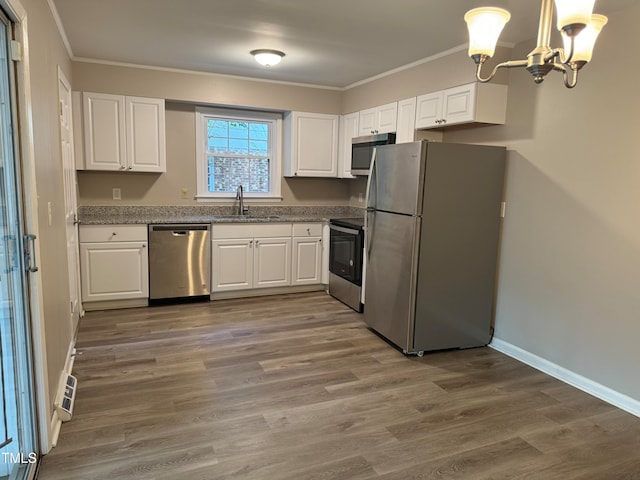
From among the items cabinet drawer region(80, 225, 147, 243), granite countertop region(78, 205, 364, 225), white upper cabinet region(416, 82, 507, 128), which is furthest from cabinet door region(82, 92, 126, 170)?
white upper cabinet region(416, 82, 507, 128)

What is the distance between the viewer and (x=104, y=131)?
4.28 m

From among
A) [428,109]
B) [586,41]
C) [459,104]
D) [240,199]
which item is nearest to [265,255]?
[240,199]

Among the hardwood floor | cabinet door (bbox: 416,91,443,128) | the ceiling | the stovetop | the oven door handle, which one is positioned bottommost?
the hardwood floor

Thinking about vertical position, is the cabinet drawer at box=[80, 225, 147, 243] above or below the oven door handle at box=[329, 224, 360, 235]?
below

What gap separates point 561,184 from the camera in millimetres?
3066

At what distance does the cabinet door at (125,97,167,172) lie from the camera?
438 centimetres

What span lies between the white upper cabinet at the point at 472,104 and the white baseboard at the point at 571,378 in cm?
183

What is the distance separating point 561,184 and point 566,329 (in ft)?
3.36

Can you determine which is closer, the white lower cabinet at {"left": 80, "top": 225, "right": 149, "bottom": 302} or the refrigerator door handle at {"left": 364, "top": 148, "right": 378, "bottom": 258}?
the refrigerator door handle at {"left": 364, "top": 148, "right": 378, "bottom": 258}

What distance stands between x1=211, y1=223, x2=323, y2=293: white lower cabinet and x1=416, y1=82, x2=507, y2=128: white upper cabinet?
200 cm

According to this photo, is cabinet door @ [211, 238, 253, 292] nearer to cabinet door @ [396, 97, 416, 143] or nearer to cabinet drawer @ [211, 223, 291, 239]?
cabinet drawer @ [211, 223, 291, 239]

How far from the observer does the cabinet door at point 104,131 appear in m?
4.21

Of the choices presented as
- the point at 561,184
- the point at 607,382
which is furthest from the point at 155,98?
the point at 607,382

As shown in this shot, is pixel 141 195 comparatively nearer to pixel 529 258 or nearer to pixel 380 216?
pixel 380 216
